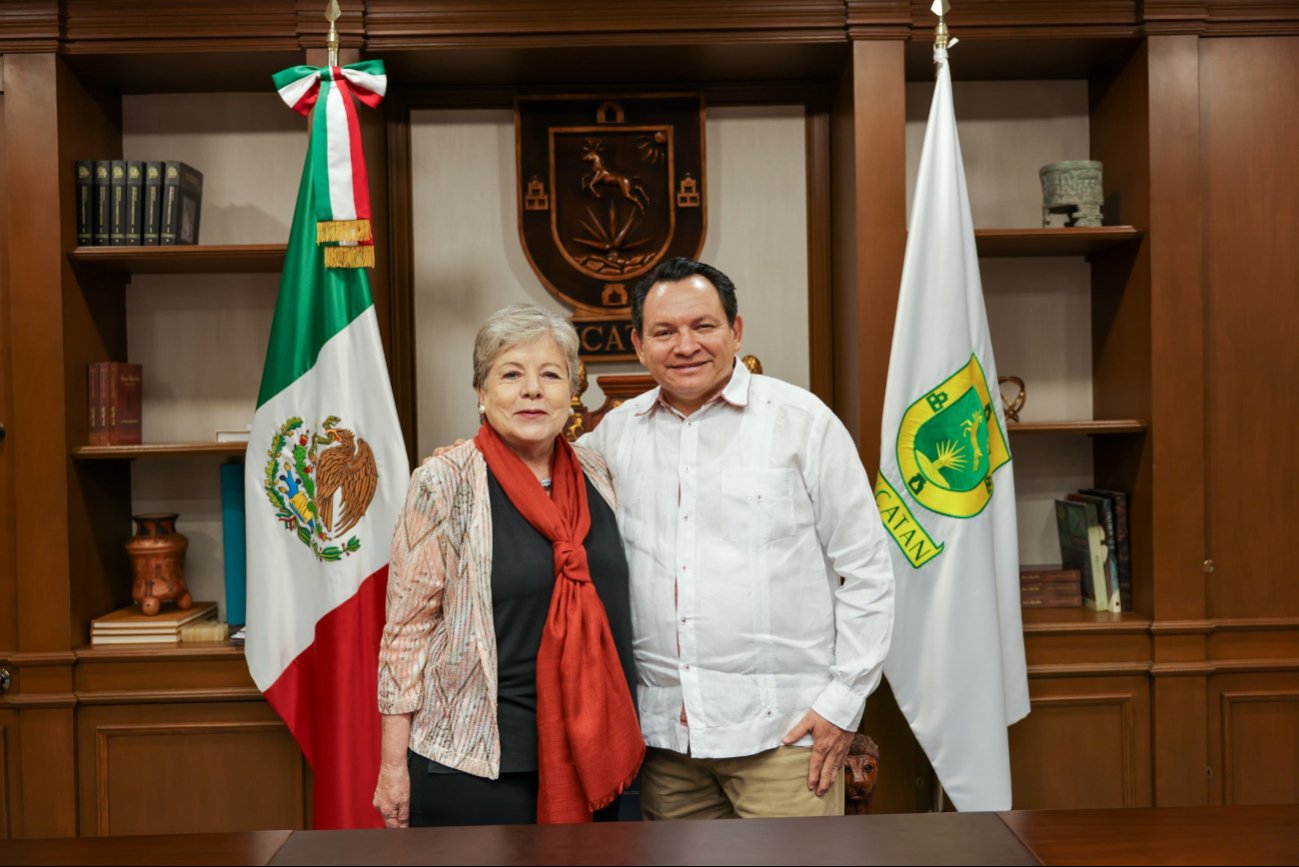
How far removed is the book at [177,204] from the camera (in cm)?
268

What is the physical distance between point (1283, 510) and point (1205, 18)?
136 cm

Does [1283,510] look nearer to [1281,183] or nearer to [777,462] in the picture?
[1281,183]

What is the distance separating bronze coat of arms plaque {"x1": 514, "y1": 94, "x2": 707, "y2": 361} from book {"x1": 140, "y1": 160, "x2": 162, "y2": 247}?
0.99 meters

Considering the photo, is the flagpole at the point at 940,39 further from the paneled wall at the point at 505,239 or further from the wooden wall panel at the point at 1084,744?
the paneled wall at the point at 505,239

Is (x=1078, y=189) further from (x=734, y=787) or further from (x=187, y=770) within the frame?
(x=187, y=770)

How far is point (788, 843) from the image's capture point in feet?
3.68

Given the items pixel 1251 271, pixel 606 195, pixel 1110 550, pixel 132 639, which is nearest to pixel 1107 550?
pixel 1110 550

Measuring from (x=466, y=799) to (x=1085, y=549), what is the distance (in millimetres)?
1991

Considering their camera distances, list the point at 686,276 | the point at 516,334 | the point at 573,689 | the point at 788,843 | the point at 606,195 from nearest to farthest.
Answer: the point at 788,843 < the point at 573,689 < the point at 516,334 < the point at 686,276 < the point at 606,195

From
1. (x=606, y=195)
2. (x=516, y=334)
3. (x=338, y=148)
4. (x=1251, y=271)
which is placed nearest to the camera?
(x=516, y=334)

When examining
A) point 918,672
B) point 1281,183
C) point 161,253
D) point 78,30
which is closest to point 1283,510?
point 1281,183

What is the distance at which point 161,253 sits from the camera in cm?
263

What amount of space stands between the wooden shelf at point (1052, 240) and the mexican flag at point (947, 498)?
214 mm

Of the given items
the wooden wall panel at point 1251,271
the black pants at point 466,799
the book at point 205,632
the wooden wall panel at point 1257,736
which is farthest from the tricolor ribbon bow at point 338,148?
the wooden wall panel at point 1257,736
